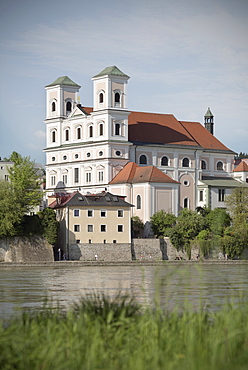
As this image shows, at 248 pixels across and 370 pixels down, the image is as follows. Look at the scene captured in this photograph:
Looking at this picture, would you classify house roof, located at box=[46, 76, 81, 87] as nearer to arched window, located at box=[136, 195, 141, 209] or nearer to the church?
the church

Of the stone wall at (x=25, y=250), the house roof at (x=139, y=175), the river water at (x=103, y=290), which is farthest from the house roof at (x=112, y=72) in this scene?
the river water at (x=103, y=290)

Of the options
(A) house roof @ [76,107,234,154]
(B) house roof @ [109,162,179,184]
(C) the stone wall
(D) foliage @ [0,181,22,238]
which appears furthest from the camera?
(A) house roof @ [76,107,234,154]

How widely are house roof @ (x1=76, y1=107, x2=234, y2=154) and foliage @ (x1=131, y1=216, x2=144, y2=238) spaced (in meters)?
→ 14.5

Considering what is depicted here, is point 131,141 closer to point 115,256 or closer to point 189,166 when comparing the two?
point 189,166

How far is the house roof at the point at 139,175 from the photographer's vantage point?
3420 inches

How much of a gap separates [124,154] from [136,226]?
39.6 ft

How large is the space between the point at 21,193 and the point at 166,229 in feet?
51.2

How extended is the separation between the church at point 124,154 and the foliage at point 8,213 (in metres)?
18.3

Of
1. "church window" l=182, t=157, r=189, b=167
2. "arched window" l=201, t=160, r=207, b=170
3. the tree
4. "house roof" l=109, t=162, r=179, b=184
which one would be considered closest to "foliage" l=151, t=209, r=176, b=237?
"house roof" l=109, t=162, r=179, b=184

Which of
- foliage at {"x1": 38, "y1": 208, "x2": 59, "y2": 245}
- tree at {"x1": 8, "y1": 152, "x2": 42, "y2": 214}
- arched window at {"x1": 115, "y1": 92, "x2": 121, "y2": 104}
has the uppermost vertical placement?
arched window at {"x1": 115, "y1": 92, "x2": 121, "y2": 104}

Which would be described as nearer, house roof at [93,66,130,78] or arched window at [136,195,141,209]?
arched window at [136,195,141,209]

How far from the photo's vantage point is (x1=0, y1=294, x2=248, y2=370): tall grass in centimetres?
1233

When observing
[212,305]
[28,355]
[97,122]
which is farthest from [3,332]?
[97,122]

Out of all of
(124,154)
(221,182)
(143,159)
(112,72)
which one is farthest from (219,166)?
(112,72)
